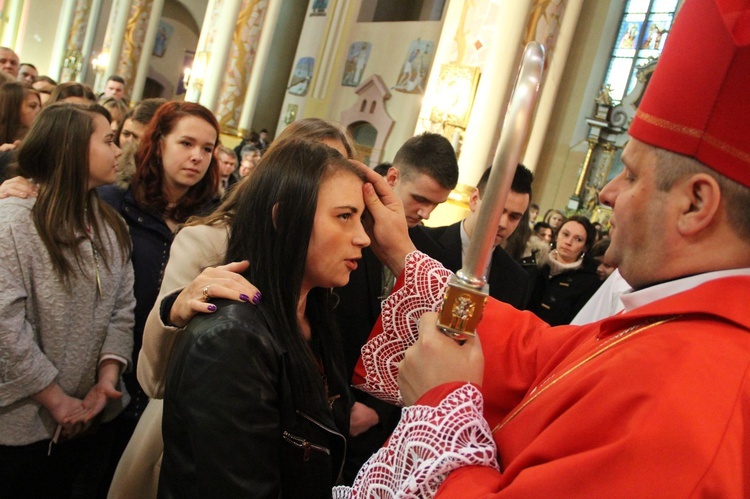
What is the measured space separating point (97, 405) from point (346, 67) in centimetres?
1391

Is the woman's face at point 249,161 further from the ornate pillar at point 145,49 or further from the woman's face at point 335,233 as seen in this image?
the ornate pillar at point 145,49

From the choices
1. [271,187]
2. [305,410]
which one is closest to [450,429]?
[305,410]

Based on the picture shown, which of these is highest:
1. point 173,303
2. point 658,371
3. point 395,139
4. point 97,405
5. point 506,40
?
point 506,40

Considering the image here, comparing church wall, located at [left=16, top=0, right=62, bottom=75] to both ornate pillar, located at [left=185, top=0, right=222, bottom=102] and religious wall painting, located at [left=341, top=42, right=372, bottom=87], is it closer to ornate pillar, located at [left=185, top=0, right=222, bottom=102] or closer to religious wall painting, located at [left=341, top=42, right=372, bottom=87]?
A: ornate pillar, located at [left=185, top=0, right=222, bottom=102]

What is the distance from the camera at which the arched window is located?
11.7m

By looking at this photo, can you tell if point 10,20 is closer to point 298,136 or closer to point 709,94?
point 298,136

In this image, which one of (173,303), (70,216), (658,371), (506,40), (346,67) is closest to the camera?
(658,371)

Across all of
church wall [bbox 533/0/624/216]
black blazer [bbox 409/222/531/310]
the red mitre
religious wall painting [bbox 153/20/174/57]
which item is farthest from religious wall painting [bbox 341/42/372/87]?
the red mitre

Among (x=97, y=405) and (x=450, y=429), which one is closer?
(x=450, y=429)

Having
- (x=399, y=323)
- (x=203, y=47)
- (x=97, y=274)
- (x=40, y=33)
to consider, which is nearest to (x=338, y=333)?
(x=399, y=323)

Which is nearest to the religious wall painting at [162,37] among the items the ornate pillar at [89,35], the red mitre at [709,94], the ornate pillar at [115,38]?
the ornate pillar at [89,35]

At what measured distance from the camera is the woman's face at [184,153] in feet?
9.59

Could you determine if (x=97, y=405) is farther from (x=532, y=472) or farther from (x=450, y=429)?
(x=532, y=472)

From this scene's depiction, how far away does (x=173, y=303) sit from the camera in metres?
1.58
